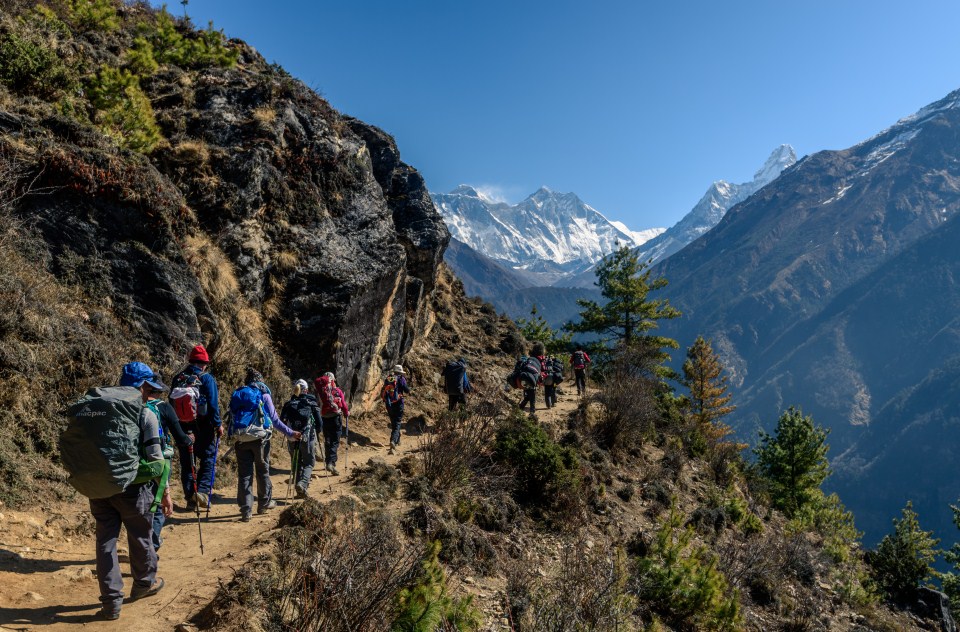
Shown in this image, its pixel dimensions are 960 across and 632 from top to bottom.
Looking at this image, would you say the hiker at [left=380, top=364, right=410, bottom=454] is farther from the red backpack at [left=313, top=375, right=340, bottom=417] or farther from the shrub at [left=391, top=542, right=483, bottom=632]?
the shrub at [left=391, top=542, right=483, bottom=632]

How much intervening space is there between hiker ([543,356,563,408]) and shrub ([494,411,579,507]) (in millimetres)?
6839

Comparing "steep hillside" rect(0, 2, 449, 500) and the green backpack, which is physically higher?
"steep hillside" rect(0, 2, 449, 500)

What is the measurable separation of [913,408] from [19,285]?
852 ft

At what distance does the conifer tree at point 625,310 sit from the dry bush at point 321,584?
73.9 ft

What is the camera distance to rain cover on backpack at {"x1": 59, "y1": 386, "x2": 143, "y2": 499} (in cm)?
393

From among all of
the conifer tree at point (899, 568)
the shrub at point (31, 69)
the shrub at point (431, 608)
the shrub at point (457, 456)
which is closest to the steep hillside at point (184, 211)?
the shrub at point (31, 69)

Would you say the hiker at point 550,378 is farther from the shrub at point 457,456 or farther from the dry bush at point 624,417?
the shrub at point 457,456

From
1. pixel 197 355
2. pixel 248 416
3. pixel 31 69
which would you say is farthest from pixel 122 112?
pixel 248 416

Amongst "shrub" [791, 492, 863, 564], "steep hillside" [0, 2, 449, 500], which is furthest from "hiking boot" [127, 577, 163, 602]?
"shrub" [791, 492, 863, 564]

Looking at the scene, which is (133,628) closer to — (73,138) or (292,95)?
(73,138)

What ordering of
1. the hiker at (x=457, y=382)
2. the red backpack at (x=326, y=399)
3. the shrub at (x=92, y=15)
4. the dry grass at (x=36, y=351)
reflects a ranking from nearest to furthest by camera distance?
the dry grass at (x=36, y=351) → the red backpack at (x=326, y=399) → the hiker at (x=457, y=382) → the shrub at (x=92, y=15)

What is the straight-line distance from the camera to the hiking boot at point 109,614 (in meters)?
4.12

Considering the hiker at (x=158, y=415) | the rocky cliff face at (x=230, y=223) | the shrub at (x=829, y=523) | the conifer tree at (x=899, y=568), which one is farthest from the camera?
the shrub at (x=829, y=523)

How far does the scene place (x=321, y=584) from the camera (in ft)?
12.9
